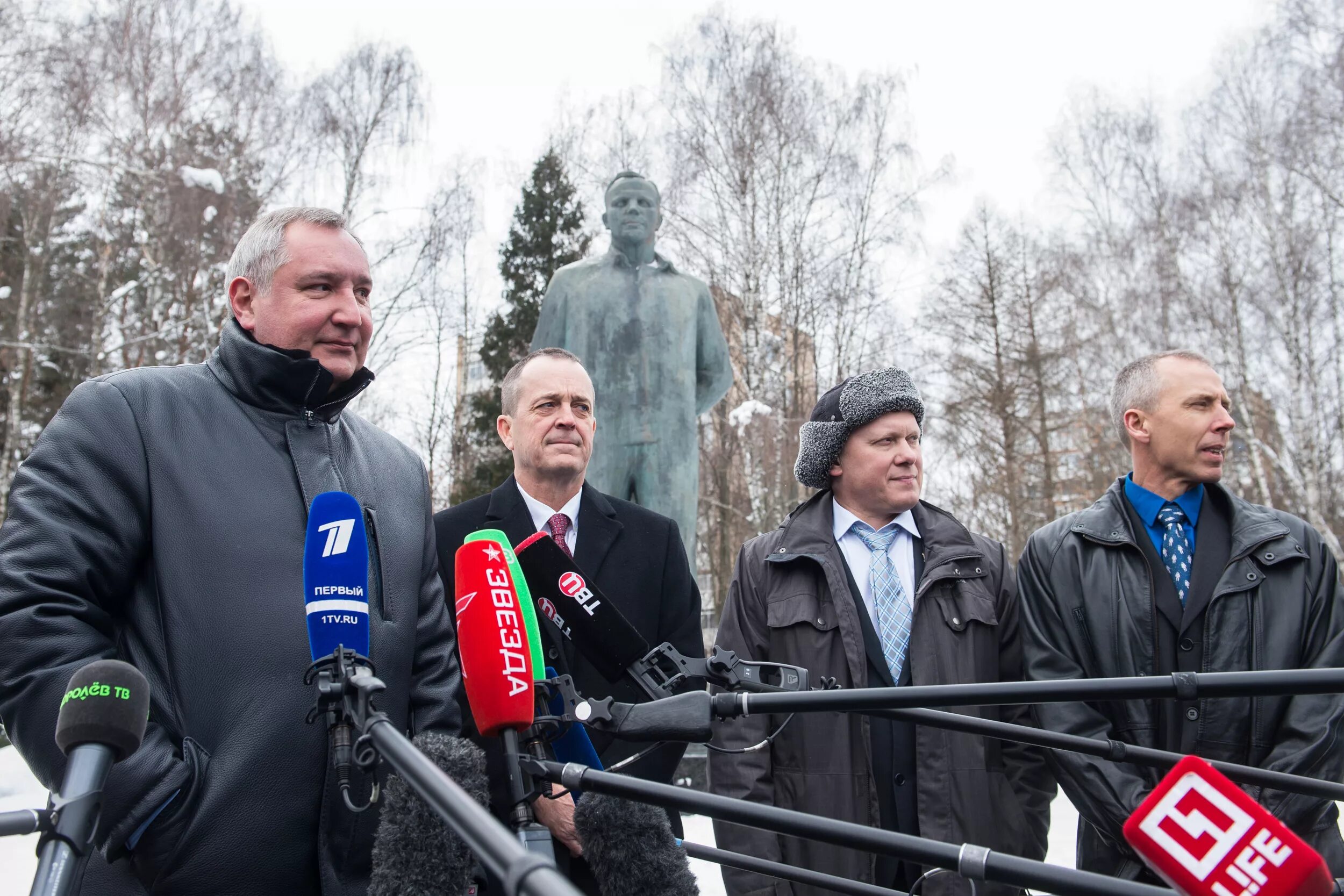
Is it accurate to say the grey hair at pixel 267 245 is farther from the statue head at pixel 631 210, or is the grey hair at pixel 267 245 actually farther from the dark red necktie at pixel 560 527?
the statue head at pixel 631 210

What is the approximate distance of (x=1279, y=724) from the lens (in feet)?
8.55

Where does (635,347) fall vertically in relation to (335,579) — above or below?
above

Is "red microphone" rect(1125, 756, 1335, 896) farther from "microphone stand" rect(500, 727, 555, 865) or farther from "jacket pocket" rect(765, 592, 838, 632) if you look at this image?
"jacket pocket" rect(765, 592, 838, 632)

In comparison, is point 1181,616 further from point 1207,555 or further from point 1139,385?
point 1139,385

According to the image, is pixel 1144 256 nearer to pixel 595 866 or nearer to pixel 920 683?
pixel 920 683

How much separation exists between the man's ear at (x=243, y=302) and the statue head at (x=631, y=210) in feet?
12.1

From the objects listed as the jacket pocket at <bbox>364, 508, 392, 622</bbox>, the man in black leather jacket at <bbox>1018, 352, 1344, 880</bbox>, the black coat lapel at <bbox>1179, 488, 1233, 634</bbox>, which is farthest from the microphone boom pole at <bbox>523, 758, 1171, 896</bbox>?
the black coat lapel at <bbox>1179, 488, 1233, 634</bbox>

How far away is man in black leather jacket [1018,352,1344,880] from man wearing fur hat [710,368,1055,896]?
0.47ft

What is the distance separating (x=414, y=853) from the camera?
4.33 feet

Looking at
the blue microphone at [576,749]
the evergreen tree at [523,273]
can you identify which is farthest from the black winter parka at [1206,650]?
the evergreen tree at [523,273]

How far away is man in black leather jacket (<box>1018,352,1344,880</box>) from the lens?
8.41ft

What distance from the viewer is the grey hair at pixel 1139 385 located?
3.02 meters

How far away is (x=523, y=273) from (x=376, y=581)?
19422 millimetres

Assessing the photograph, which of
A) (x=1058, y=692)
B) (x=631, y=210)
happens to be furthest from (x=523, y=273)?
(x=1058, y=692)
